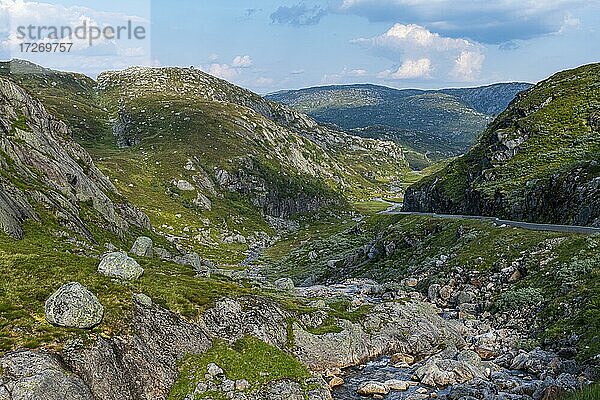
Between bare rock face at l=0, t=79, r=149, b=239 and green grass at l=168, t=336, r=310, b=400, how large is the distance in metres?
26.6

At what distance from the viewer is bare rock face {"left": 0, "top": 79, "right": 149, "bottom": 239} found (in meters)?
54.1

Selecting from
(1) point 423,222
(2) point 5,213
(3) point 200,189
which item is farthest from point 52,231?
(3) point 200,189

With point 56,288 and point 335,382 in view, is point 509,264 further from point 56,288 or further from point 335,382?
point 56,288

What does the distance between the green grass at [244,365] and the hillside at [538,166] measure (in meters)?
45.8

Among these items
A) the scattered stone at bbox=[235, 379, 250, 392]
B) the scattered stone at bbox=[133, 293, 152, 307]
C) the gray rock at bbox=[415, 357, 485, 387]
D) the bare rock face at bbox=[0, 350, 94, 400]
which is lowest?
the gray rock at bbox=[415, 357, 485, 387]

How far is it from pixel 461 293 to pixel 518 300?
23.6ft

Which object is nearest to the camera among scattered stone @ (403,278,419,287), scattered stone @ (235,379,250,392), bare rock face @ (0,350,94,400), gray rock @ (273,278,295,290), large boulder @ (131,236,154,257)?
bare rock face @ (0,350,94,400)

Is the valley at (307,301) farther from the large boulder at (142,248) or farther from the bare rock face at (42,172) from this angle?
the bare rock face at (42,172)

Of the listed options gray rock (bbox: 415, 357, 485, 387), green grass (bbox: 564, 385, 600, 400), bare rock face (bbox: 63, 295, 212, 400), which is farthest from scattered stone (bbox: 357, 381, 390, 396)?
green grass (bbox: 564, 385, 600, 400)

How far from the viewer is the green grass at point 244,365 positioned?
2773 centimetres

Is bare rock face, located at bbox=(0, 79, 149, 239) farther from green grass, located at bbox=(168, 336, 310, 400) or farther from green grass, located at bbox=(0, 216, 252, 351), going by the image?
green grass, located at bbox=(168, 336, 310, 400)

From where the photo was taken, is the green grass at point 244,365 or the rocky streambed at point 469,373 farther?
the rocky streambed at point 469,373

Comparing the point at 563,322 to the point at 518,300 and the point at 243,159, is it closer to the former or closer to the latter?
the point at 518,300

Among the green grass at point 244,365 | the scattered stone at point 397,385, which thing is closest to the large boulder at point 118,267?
the green grass at point 244,365
